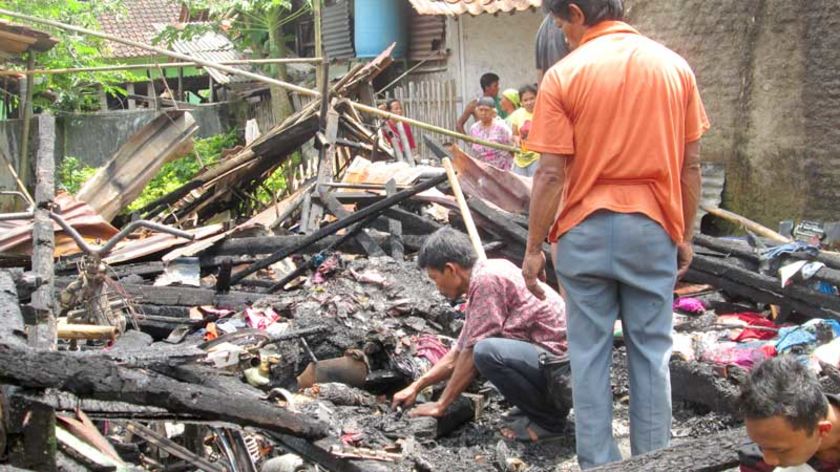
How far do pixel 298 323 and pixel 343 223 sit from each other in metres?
1.88

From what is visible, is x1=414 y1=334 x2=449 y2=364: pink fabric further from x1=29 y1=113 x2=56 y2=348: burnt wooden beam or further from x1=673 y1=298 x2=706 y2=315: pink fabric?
x1=29 y1=113 x2=56 y2=348: burnt wooden beam

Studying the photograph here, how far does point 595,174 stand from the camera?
12.7 feet

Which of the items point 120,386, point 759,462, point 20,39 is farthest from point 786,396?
point 20,39

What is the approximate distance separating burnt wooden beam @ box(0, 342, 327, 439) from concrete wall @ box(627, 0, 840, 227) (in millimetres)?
5768

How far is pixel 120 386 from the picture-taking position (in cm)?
355

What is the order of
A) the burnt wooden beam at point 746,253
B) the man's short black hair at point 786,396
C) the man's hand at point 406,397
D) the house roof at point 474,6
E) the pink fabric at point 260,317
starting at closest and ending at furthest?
the man's short black hair at point 786,396 → the man's hand at point 406,397 → the burnt wooden beam at point 746,253 → the pink fabric at point 260,317 → the house roof at point 474,6

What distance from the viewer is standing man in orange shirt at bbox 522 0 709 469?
12.6 ft

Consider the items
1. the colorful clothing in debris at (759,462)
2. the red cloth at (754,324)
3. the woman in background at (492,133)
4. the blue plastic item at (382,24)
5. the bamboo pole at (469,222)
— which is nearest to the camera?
the colorful clothing in debris at (759,462)

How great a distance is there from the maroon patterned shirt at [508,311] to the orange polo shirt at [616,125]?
1.11 m

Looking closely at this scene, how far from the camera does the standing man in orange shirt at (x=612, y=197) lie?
151 inches

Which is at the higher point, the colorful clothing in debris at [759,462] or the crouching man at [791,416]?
the crouching man at [791,416]

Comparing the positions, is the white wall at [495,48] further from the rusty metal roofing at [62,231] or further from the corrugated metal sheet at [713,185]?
the rusty metal roofing at [62,231]

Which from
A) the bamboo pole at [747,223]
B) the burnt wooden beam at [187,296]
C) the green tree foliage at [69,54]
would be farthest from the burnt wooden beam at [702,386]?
the green tree foliage at [69,54]

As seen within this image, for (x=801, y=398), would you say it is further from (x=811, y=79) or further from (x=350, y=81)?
(x=350, y=81)
